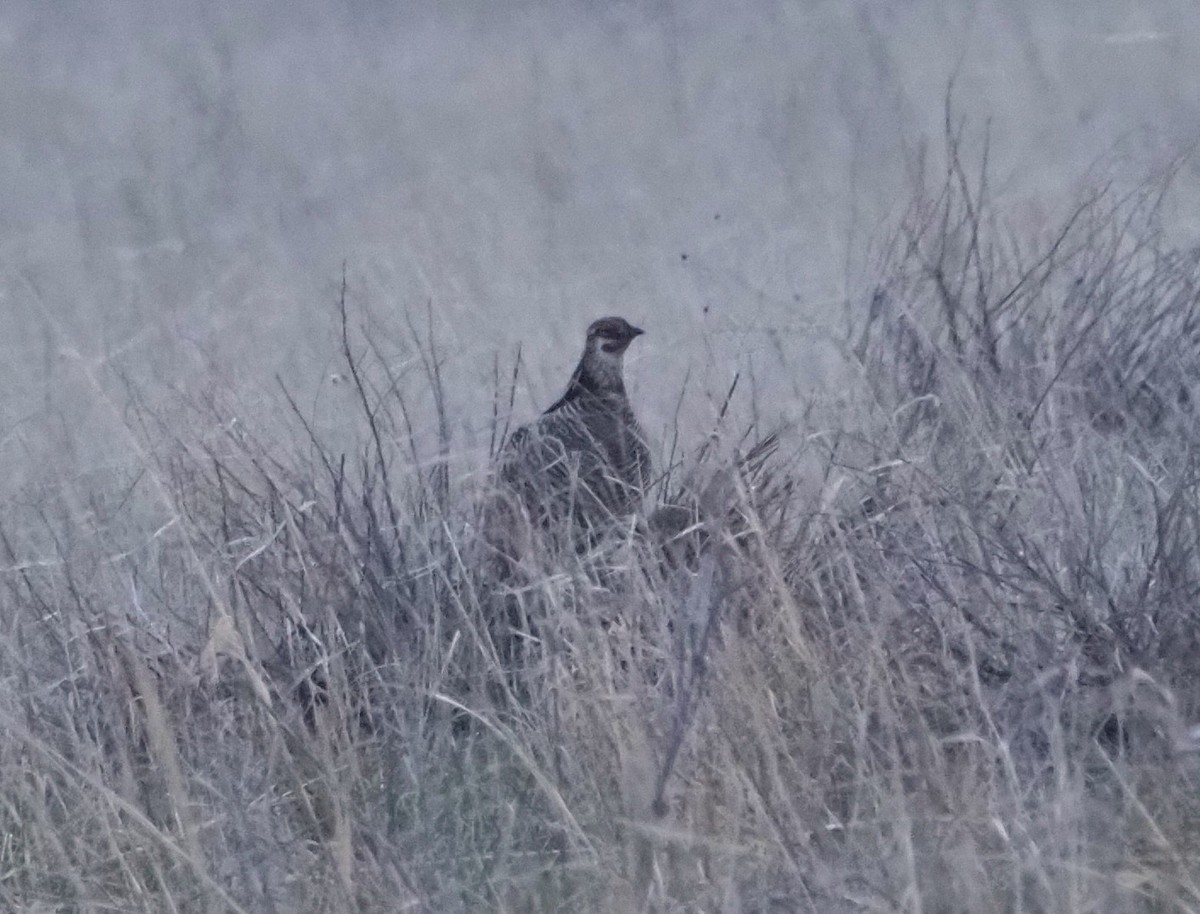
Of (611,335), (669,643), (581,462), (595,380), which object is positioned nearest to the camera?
(669,643)

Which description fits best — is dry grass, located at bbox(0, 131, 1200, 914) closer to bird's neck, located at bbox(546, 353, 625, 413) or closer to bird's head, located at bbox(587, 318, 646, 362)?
bird's neck, located at bbox(546, 353, 625, 413)

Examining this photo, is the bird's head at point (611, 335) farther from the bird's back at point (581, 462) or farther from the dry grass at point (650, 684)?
the dry grass at point (650, 684)

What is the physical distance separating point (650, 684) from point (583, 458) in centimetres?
101

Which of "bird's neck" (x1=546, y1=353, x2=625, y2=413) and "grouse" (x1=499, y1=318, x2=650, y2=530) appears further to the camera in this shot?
"bird's neck" (x1=546, y1=353, x2=625, y2=413)

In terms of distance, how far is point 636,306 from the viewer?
16.1 feet

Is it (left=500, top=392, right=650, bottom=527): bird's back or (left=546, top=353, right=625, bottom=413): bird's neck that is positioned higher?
(left=546, top=353, right=625, bottom=413): bird's neck

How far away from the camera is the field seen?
2.41 meters

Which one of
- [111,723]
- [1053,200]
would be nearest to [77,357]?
[111,723]

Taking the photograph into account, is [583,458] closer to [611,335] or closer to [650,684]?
[611,335]

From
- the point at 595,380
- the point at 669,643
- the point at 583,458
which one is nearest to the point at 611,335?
the point at 595,380

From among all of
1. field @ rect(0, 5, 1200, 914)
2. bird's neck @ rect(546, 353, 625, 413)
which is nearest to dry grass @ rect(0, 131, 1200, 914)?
field @ rect(0, 5, 1200, 914)

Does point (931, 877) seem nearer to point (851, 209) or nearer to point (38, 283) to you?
point (851, 209)

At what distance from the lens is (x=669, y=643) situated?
276 cm

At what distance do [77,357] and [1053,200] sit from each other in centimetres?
280
